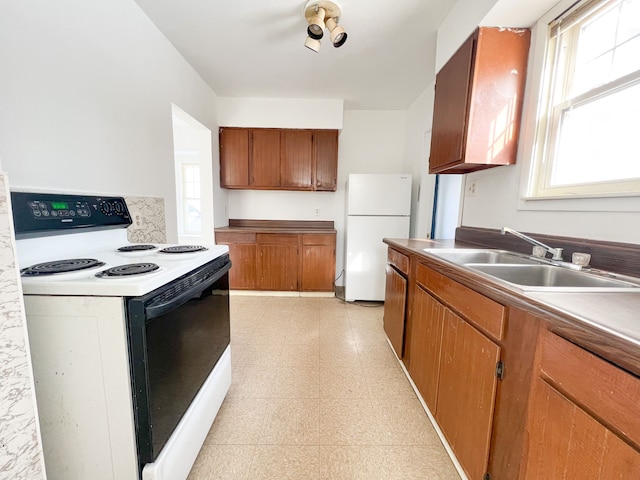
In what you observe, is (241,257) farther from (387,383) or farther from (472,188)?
(472,188)

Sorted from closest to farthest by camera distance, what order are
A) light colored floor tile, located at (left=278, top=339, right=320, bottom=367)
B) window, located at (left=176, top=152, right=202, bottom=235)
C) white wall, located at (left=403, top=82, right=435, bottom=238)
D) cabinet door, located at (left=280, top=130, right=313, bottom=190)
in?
light colored floor tile, located at (left=278, top=339, right=320, bottom=367)
white wall, located at (left=403, top=82, right=435, bottom=238)
cabinet door, located at (left=280, top=130, right=313, bottom=190)
window, located at (left=176, top=152, right=202, bottom=235)

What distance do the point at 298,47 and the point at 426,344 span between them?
2439 millimetres

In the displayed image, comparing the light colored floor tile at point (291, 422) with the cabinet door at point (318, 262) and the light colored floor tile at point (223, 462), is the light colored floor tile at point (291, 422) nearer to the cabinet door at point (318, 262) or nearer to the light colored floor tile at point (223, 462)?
the light colored floor tile at point (223, 462)

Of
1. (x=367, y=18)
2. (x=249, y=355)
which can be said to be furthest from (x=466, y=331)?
(x=367, y=18)

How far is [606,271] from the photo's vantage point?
1.00m

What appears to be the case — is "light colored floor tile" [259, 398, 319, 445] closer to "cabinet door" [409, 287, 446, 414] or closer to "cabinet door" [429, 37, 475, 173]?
"cabinet door" [409, 287, 446, 414]

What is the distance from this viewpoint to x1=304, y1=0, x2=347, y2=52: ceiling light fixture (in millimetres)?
1617

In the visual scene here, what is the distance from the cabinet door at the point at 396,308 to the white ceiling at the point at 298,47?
1802mm

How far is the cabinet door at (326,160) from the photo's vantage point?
3244 mm

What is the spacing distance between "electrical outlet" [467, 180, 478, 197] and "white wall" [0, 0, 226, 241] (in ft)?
7.98

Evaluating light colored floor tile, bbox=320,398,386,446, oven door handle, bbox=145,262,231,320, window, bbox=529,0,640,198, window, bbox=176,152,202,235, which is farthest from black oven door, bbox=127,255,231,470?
window, bbox=176,152,202,235

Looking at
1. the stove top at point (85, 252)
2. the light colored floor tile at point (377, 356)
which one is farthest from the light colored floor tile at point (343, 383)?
the stove top at point (85, 252)

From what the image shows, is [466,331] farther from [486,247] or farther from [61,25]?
[61,25]

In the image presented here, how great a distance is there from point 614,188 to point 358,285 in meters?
2.29
